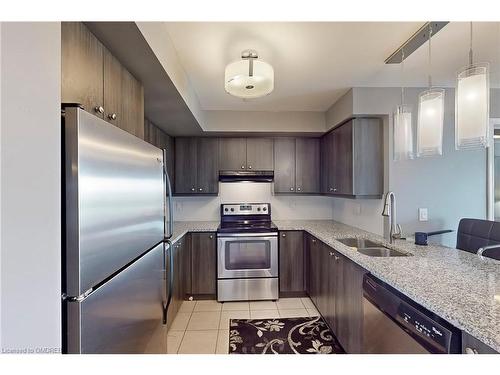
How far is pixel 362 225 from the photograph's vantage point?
3.04 metres

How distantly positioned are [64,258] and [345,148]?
109 inches

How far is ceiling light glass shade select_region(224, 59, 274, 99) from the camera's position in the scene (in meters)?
1.69

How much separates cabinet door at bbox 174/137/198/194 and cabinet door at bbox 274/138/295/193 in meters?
1.15

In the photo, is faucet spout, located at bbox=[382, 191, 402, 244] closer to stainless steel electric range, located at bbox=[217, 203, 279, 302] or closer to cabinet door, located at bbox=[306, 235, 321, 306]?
cabinet door, located at bbox=[306, 235, 321, 306]

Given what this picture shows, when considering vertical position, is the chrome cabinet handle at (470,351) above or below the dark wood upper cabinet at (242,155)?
below

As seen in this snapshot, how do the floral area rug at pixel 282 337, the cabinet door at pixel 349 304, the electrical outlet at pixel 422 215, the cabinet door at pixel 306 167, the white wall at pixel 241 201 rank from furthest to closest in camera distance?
the white wall at pixel 241 201, the cabinet door at pixel 306 167, the electrical outlet at pixel 422 215, the floral area rug at pixel 282 337, the cabinet door at pixel 349 304

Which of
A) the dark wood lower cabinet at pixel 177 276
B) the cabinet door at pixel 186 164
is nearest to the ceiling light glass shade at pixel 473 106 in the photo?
the dark wood lower cabinet at pixel 177 276

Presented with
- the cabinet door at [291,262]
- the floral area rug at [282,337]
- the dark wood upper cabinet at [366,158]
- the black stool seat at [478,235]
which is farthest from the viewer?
the cabinet door at [291,262]

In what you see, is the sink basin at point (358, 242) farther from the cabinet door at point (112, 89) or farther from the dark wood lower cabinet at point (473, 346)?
the cabinet door at point (112, 89)

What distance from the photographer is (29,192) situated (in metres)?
0.73

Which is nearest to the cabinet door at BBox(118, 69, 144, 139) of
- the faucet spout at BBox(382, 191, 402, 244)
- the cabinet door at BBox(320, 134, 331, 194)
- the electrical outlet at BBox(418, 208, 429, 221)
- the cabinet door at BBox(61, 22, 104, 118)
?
the cabinet door at BBox(61, 22, 104, 118)

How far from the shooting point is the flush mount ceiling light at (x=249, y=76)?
169cm

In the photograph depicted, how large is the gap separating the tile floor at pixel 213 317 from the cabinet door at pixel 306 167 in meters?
1.51
